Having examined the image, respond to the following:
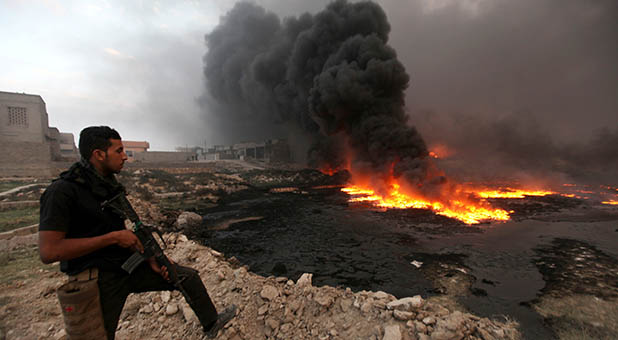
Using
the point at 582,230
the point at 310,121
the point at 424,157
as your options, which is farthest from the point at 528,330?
the point at 310,121

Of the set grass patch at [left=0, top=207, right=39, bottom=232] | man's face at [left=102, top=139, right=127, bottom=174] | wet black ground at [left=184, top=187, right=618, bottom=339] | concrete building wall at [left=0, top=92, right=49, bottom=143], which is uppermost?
concrete building wall at [left=0, top=92, right=49, bottom=143]

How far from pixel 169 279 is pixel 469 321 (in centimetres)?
448

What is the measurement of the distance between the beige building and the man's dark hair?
36794 mm

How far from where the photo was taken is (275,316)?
4281 mm

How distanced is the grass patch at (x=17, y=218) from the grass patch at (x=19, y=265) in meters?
2.56

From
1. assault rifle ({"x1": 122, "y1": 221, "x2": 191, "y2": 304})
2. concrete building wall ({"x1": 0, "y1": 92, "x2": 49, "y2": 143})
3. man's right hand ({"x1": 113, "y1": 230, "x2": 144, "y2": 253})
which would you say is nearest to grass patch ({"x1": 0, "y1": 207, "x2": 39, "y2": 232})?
assault rifle ({"x1": 122, "y1": 221, "x2": 191, "y2": 304})

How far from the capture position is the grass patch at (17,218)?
29.3 feet

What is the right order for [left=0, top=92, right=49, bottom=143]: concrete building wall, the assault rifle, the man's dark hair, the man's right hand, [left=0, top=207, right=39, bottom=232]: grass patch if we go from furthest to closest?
[left=0, top=92, right=49, bottom=143]: concrete building wall < [left=0, top=207, right=39, bottom=232]: grass patch < the assault rifle < the man's dark hair < the man's right hand

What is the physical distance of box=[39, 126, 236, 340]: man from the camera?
2192 mm

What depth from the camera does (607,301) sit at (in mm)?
5574

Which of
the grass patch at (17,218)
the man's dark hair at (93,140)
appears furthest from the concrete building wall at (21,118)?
the man's dark hair at (93,140)

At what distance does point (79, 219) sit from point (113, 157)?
74 centimetres

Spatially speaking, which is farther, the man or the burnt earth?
the burnt earth

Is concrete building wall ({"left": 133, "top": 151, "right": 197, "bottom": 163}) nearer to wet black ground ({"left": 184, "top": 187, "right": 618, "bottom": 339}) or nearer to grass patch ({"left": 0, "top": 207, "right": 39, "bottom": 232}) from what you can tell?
grass patch ({"left": 0, "top": 207, "right": 39, "bottom": 232})
